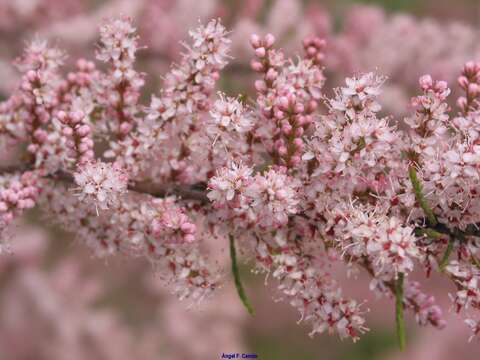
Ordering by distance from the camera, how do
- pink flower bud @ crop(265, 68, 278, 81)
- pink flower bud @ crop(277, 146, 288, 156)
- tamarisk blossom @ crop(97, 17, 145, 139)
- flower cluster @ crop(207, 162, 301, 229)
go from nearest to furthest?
1. flower cluster @ crop(207, 162, 301, 229)
2. pink flower bud @ crop(277, 146, 288, 156)
3. pink flower bud @ crop(265, 68, 278, 81)
4. tamarisk blossom @ crop(97, 17, 145, 139)

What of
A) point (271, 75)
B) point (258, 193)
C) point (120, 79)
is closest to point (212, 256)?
point (120, 79)

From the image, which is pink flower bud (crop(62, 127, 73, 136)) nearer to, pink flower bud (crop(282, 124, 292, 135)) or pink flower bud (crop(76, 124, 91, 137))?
pink flower bud (crop(76, 124, 91, 137))

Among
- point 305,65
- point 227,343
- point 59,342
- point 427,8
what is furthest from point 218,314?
point 305,65

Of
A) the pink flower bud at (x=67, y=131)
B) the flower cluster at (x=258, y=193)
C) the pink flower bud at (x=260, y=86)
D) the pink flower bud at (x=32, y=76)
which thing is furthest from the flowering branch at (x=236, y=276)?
the pink flower bud at (x=32, y=76)

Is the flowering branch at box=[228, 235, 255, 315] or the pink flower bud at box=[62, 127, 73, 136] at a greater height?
the pink flower bud at box=[62, 127, 73, 136]

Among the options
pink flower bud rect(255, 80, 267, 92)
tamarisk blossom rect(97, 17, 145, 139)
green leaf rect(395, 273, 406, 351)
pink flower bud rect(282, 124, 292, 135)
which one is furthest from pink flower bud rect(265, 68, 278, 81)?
green leaf rect(395, 273, 406, 351)

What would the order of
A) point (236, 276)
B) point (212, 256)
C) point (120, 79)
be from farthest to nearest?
point (212, 256) → point (120, 79) → point (236, 276)

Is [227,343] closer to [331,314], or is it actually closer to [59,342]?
[59,342]

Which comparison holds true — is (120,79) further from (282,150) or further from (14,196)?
(282,150)
